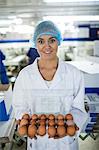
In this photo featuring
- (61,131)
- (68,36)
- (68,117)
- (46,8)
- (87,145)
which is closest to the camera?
(61,131)

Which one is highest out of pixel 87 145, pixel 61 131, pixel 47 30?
pixel 47 30

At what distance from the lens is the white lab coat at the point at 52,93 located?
1336mm

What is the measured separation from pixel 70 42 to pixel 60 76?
14.1ft

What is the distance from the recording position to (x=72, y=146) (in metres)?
1.43

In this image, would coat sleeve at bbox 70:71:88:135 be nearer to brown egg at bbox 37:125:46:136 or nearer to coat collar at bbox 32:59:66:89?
coat collar at bbox 32:59:66:89

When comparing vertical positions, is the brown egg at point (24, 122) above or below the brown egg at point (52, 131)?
above

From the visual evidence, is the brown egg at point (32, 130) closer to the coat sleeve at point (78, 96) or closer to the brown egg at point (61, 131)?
the brown egg at point (61, 131)

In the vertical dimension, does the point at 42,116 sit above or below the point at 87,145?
above

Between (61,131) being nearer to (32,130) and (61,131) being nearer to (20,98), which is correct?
(32,130)

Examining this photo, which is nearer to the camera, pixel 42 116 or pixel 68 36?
pixel 42 116

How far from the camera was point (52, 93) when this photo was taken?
1333 millimetres

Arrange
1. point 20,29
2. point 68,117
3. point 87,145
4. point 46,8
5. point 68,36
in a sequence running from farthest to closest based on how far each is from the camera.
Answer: point 20,29, point 68,36, point 46,8, point 87,145, point 68,117

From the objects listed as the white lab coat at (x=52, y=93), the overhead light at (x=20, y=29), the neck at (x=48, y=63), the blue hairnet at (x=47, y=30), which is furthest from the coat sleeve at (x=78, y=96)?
the overhead light at (x=20, y=29)

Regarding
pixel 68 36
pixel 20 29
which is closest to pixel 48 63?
pixel 68 36
